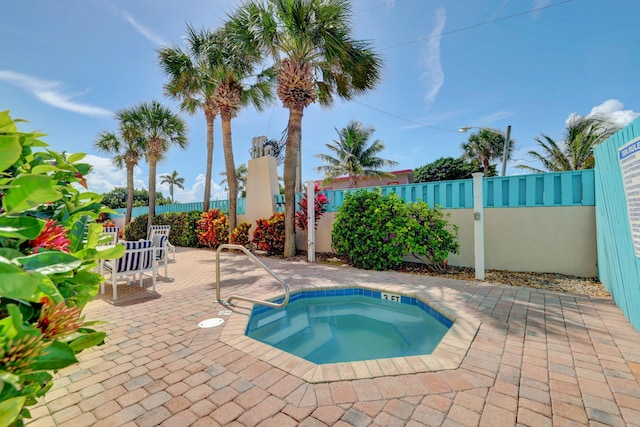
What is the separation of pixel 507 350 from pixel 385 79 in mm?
8252

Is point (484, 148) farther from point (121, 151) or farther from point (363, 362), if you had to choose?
point (121, 151)

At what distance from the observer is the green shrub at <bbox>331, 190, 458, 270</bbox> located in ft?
20.9

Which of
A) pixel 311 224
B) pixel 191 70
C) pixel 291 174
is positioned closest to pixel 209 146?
pixel 191 70

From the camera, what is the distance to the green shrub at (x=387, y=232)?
637cm

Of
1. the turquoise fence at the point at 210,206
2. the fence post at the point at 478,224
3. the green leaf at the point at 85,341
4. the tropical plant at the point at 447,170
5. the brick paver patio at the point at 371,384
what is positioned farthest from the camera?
the tropical plant at the point at 447,170

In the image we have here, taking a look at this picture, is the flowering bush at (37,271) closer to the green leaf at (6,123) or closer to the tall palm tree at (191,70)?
the green leaf at (6,123)

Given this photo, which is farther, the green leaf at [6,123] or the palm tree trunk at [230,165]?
the palm tree trunk at [230,165]

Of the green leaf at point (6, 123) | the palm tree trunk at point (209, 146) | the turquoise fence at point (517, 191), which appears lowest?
the green leaf at point (6, 123)

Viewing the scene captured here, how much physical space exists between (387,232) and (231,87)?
9137mm

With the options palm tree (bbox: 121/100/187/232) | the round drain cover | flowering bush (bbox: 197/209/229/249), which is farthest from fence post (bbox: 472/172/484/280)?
palm tree (bbox: 121/100/187/232)

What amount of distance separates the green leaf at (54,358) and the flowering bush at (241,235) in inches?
399

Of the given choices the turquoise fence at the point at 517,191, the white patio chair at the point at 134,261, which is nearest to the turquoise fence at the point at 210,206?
the turquoise fence at the point at 517,191

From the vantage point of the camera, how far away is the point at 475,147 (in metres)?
25.1

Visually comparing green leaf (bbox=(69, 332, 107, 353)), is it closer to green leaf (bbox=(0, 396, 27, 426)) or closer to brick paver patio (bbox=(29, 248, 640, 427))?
green leaf (bbox=(0, 396, 27, 426))
